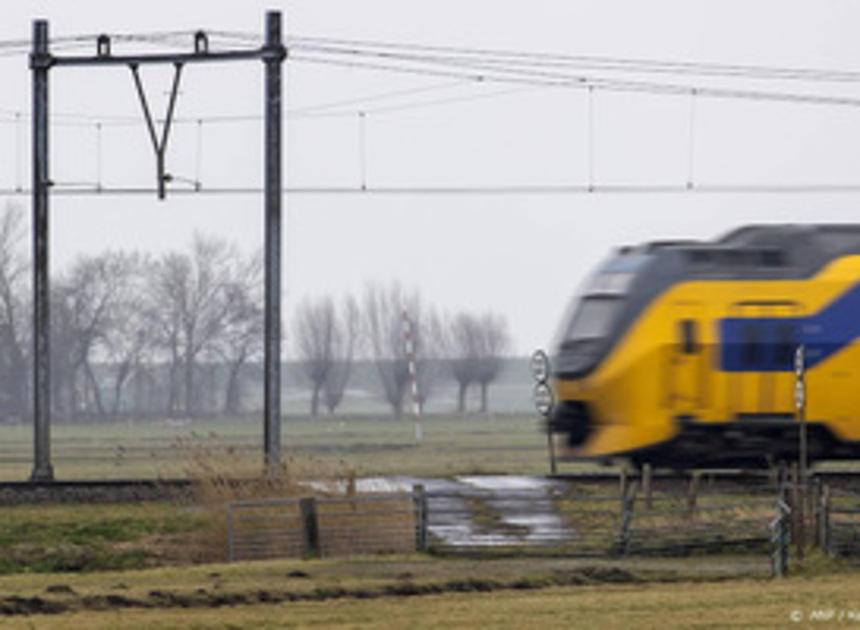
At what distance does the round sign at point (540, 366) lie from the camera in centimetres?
4497

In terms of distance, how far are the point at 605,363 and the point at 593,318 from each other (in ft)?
3.25

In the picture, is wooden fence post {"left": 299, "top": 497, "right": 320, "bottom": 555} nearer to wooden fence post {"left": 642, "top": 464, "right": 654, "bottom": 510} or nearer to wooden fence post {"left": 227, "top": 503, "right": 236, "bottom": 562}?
wooden fence post {"left": 227, "top": 503, "right": 236, "bottom": 562}

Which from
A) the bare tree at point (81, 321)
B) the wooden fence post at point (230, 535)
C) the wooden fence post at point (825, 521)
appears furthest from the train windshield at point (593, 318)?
the bare tree at point (81, 321)

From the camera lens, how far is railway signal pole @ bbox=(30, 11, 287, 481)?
42750 millimetres

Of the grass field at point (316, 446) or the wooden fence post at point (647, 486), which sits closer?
the wooden fence post at point (647, 486)

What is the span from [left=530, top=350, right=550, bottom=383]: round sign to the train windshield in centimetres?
465

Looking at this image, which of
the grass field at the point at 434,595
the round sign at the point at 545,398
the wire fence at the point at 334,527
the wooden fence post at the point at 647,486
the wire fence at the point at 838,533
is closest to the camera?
the grass field at the point at 434,595

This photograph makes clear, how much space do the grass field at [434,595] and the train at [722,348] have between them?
7243 millimetres

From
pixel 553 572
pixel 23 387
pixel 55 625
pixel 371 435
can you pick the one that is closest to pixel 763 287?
pixel 553 572

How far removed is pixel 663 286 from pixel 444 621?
15.4m

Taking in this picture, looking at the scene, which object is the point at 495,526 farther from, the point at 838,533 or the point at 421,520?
the point at 838,533

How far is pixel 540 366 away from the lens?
149 feet

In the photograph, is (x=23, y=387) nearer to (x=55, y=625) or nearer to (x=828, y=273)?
(x=828, y=273)

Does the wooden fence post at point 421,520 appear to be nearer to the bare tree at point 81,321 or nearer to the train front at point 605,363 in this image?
the train front at point 605,363
